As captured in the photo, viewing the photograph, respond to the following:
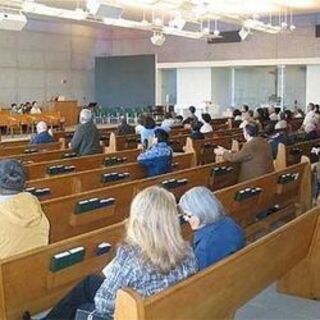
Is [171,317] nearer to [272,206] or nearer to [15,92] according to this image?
[272,206]

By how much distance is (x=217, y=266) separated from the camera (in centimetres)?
266

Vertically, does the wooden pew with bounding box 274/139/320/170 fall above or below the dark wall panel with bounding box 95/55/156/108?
below

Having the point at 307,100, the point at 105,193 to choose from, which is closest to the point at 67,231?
the point at 105,193

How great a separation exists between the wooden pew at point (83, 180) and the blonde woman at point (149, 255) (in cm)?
251

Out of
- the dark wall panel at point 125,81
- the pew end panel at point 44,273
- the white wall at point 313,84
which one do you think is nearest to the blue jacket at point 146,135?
the pew end panel at point 44,273

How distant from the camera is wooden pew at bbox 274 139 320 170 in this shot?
7262mm

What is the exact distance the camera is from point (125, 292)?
2154 millimetres

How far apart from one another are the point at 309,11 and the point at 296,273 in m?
14.8

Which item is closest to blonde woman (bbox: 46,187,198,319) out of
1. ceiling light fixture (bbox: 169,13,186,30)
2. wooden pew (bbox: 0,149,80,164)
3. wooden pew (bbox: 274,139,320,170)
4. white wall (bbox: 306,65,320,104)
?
wooden pew (bbox: 0,149,80,164)

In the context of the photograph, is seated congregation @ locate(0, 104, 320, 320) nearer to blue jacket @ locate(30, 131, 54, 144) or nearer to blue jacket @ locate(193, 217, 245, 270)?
blue jacket @ locate(193, 217, 245, 270)

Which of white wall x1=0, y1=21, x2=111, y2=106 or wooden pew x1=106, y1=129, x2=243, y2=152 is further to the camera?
white wall x1=0, y1=21, x2=111, y2=106

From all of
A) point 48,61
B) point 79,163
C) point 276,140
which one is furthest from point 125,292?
point 48,61

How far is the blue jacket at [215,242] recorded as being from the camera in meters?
3.05

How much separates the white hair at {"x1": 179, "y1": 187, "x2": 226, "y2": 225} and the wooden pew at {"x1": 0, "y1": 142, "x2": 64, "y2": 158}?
4936 millimetres
